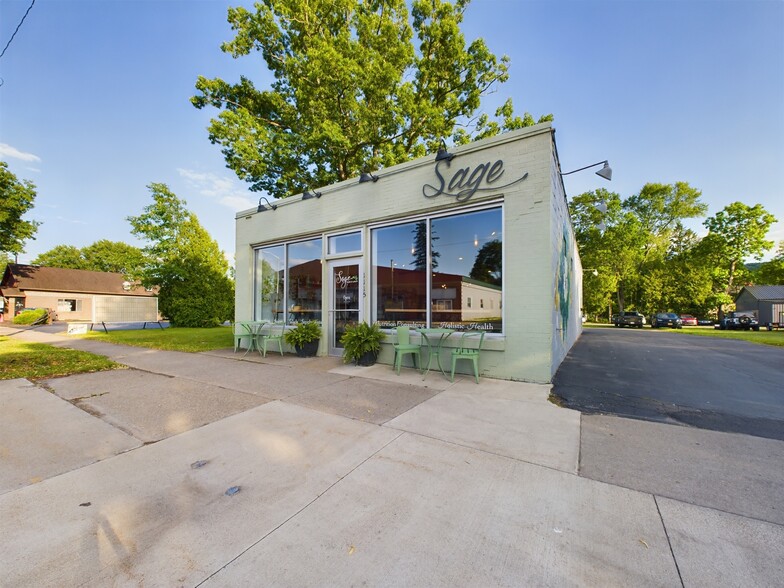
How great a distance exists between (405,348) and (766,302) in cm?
4247

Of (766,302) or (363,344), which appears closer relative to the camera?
(363,344)

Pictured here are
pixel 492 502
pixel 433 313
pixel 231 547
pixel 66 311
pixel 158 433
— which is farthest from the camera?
pixel 66 311

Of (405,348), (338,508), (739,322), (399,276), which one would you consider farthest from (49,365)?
(739,322)

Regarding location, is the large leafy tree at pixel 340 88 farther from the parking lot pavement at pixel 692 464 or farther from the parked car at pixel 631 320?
the parked car at pixel 631 320

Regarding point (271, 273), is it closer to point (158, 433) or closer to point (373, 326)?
point (373, 326)

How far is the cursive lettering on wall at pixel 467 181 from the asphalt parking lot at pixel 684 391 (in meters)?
3.89

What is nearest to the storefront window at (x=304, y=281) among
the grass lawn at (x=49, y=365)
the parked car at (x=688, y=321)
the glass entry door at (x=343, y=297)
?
the glass entry door at (x=343, y=297)

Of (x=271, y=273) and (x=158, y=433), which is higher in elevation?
(x=271, y=273)

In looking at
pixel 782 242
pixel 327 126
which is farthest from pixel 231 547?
pixel 782 242

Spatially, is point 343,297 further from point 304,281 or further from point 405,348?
point 405,348

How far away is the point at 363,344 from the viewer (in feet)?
22.8

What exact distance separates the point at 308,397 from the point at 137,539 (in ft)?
9.33

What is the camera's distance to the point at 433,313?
684cm

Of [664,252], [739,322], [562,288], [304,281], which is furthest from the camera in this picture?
[664,252]
